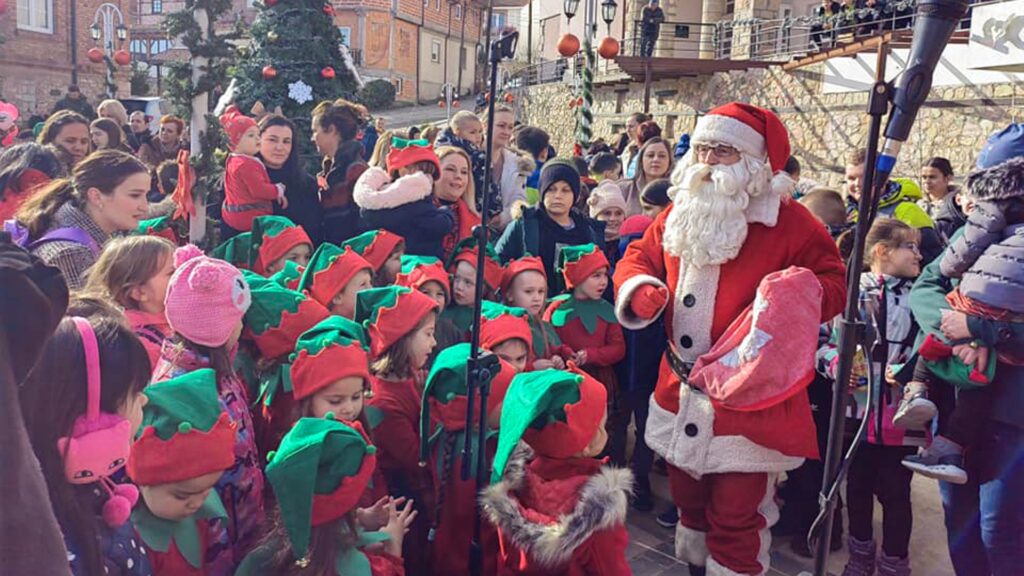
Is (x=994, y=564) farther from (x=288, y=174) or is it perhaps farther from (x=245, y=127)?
(x=245, y=127)

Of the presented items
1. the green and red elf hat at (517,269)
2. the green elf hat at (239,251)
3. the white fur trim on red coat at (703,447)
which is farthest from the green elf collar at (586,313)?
the green elf hat at (239,251)

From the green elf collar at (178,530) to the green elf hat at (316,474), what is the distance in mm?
201

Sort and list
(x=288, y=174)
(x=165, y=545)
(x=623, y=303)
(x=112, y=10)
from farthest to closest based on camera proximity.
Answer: (x=112, y=10)
(x=288, y=174)
(x=623, y=303)
(x=165, y=545)

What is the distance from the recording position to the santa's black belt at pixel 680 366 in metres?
2.93

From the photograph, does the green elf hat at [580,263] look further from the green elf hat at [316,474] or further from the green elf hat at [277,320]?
the green elf hat at [316,474]

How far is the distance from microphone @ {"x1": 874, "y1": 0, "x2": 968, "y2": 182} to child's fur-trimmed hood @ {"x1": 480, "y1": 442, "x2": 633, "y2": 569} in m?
Answer: 1.18

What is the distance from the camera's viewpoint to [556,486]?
7.97 ft

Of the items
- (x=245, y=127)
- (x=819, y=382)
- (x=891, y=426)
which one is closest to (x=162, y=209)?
(x=245, y=127)

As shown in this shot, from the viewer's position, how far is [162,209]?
17.9 ft

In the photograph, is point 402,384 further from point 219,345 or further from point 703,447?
point 703,447

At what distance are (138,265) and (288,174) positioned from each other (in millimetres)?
2438

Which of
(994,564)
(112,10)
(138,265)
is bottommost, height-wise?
(994,564)

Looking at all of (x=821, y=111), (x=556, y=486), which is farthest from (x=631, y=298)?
(x=821, y=111)

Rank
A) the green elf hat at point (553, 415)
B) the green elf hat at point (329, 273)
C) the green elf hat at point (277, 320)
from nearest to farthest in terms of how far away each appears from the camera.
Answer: the green elf hat at point (553, 415) < the green elf hat at point (277, 320) < the green elf hat at point (329, 273)
